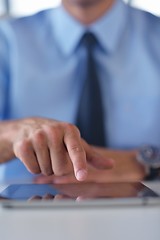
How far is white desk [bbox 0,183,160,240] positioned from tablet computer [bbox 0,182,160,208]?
1cm

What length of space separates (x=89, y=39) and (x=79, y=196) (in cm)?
69

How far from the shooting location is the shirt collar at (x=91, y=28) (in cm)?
109

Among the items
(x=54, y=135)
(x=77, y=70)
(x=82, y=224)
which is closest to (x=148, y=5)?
(x=77, y=70)

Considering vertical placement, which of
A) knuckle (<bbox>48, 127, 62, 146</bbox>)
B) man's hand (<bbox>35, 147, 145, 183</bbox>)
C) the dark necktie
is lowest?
man's hand (<bbox>35, 147, 145, 183</bbox>)

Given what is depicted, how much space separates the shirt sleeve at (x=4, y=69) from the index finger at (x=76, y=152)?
0.52 meters

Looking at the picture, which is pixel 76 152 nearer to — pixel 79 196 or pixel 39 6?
pixel 79 196

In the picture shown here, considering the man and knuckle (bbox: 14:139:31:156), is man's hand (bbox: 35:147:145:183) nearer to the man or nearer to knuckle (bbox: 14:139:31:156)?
the man

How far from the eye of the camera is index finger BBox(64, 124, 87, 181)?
48 centimetres

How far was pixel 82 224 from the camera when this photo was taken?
0.38m

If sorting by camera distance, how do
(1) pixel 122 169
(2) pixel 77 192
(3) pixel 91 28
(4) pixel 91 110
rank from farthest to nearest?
(3) pixel 91 28 < (4) pixel 91 110 < (1) pixel 122 169 < (2) pixel 77 192

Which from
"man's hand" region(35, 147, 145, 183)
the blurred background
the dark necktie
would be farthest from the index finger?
the blurred background

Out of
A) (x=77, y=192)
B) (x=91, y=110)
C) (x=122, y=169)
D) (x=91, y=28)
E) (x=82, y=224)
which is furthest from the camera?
(x=91, y=28)

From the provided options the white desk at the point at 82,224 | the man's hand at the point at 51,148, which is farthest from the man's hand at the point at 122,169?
the white desk at the point at 82,224

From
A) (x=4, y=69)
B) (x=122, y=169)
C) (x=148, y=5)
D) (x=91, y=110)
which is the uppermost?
(x=148, y=5)
